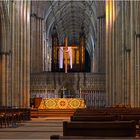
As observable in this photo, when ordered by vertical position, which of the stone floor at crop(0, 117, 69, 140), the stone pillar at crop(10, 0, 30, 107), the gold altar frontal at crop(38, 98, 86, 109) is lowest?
the gold altar frontal at crop(38, 98, 86, 109)

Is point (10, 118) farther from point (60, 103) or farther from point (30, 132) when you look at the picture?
point (60, 103)

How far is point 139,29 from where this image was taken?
104 ft

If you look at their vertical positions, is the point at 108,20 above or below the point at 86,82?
above

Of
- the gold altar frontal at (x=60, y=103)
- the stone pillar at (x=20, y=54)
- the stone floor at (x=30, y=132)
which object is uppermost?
the stone pillar at (x=20, y=54)

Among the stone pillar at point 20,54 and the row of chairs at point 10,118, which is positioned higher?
the stone pillar at point 20,54

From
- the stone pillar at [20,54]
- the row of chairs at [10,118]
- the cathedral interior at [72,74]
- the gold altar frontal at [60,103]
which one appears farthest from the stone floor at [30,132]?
the stone pillar at [20,54]

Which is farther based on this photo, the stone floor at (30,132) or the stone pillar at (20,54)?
the stone pillar at (20,54)

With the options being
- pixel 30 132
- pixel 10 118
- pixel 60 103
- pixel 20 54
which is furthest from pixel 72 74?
pixel 30 132

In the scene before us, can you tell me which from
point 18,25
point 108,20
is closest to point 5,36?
point 18,25

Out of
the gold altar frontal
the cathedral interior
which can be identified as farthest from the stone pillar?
the gold altar frontal

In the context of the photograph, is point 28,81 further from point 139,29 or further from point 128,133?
point 128,133

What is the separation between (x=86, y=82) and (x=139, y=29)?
1803 cm

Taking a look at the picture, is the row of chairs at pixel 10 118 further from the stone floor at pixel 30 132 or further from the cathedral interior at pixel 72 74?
the cathedral interior at pixel 72 74

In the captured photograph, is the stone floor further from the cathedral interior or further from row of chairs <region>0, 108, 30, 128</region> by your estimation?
the cathedral interior
